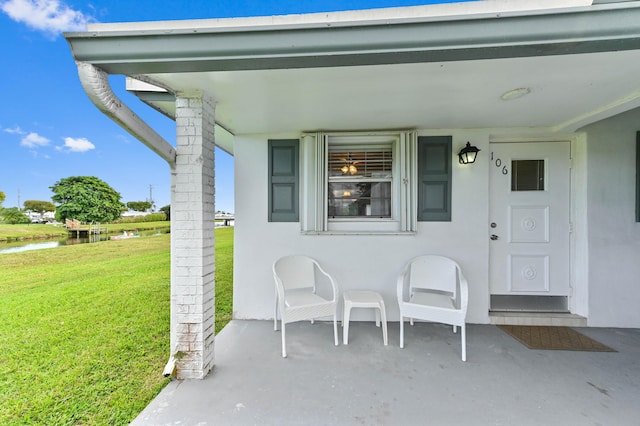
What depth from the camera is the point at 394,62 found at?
1321mm

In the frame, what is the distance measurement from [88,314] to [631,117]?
692cm

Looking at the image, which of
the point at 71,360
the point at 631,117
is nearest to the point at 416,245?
the point at 631,117

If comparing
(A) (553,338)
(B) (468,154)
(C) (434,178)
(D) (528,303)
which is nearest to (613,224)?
(D) (528,303)

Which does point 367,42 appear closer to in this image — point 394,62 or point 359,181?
point 394,62

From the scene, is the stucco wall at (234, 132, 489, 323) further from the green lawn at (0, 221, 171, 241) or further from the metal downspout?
the green lawn at (0, 221, 171, 241)

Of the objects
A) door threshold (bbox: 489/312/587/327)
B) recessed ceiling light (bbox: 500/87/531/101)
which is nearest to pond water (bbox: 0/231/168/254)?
recessed ceiling light (bbox: 500/87/531/101)

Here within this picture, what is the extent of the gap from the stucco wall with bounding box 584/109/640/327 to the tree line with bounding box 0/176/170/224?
11059 millimetres

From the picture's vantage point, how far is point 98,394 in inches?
68.7

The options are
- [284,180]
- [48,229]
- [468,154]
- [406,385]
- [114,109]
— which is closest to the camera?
[114,109]

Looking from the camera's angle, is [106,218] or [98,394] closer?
[98,394]

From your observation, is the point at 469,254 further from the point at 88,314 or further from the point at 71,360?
the point at 88,314

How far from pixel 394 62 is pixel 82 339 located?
12.4 ft

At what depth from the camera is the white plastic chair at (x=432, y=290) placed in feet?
7.07

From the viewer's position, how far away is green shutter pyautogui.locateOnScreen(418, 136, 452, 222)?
285 centimetres
